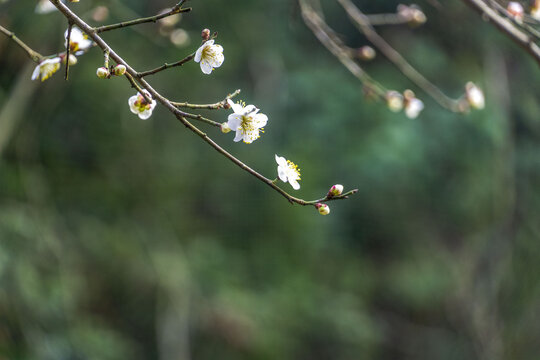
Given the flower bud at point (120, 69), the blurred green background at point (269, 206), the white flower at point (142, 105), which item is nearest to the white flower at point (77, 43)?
the white flower at point (142, 105)

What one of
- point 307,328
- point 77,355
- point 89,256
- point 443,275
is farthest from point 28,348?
point 443,275

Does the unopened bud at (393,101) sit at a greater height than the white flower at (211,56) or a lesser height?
lesser

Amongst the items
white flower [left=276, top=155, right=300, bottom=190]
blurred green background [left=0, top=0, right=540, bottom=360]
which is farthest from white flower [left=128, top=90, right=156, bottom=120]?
blurred green background [left=0, top=0, right=540, bottom=360]

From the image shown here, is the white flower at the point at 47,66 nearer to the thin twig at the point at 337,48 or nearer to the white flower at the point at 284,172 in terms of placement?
the white flower at the point at 284,172

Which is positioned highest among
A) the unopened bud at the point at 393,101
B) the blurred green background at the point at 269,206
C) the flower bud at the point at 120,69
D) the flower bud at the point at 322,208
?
the flower bud at the point at 120,69

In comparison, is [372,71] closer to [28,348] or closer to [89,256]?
[89,256]

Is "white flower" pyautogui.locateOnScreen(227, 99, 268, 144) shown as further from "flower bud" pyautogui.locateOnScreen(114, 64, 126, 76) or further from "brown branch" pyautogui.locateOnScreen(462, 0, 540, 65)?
"brown branch" pyautogui.locateOnScreen(462, 0, 540, 65)

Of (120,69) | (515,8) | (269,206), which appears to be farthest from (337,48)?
(269,206)
